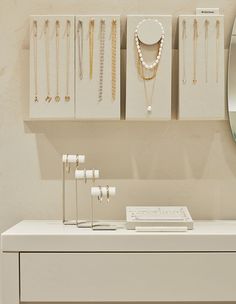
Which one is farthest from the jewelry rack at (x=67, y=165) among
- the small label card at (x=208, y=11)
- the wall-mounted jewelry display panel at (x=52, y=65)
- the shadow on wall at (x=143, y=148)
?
the small label card at (x=208, y=11)

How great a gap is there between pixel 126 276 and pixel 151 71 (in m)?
0.64

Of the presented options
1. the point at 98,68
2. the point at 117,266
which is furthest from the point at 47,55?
the point at 117,266

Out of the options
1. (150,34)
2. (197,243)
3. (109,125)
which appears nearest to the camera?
(197,243)

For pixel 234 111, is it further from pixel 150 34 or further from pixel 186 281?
pixel 186 281

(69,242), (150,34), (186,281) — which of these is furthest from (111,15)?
(186,281)

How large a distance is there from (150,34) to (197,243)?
2.17 ft

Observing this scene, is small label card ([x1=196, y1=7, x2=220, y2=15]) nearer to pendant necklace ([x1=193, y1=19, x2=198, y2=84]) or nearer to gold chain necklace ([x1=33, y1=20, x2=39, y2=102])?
pendant necklace ([x1=193, y1=19, x2=198, y2=84])

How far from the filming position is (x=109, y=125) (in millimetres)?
1816

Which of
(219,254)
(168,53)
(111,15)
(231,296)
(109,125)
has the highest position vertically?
(111,15)

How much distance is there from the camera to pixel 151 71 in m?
1.70

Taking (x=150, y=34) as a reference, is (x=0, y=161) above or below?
below

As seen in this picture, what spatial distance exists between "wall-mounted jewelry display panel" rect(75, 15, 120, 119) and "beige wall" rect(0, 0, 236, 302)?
12 cm

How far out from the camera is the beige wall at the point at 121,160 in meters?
1.82

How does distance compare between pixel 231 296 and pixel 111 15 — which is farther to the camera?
pixel 111 15
